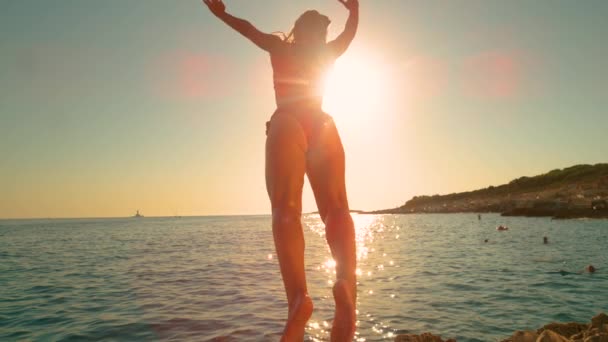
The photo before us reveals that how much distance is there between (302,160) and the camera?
2.98m

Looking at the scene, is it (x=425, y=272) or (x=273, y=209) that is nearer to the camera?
(x=273, y=209)

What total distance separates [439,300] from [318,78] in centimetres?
1097

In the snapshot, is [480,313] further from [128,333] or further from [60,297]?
[60,297]

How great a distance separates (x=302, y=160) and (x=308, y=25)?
121 cm

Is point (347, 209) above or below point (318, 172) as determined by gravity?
below

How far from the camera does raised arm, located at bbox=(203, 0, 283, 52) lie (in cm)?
321

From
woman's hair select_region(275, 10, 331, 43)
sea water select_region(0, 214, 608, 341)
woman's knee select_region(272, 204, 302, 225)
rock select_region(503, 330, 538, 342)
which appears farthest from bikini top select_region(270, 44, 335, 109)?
sea water select_region(0, 214, 608, 341)

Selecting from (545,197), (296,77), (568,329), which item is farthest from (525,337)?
(545,197)

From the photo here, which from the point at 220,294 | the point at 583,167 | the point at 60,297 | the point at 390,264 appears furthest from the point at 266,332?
the point at 583,167

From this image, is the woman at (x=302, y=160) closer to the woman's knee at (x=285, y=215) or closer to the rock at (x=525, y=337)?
the woman's knee at (x=285, y=215)

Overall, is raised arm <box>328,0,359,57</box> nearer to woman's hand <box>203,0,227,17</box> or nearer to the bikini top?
the bikini top

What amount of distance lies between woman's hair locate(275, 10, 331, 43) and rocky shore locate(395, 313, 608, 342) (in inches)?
206

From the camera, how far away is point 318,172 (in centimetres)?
313

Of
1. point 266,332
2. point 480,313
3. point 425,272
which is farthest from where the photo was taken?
point 425,272
